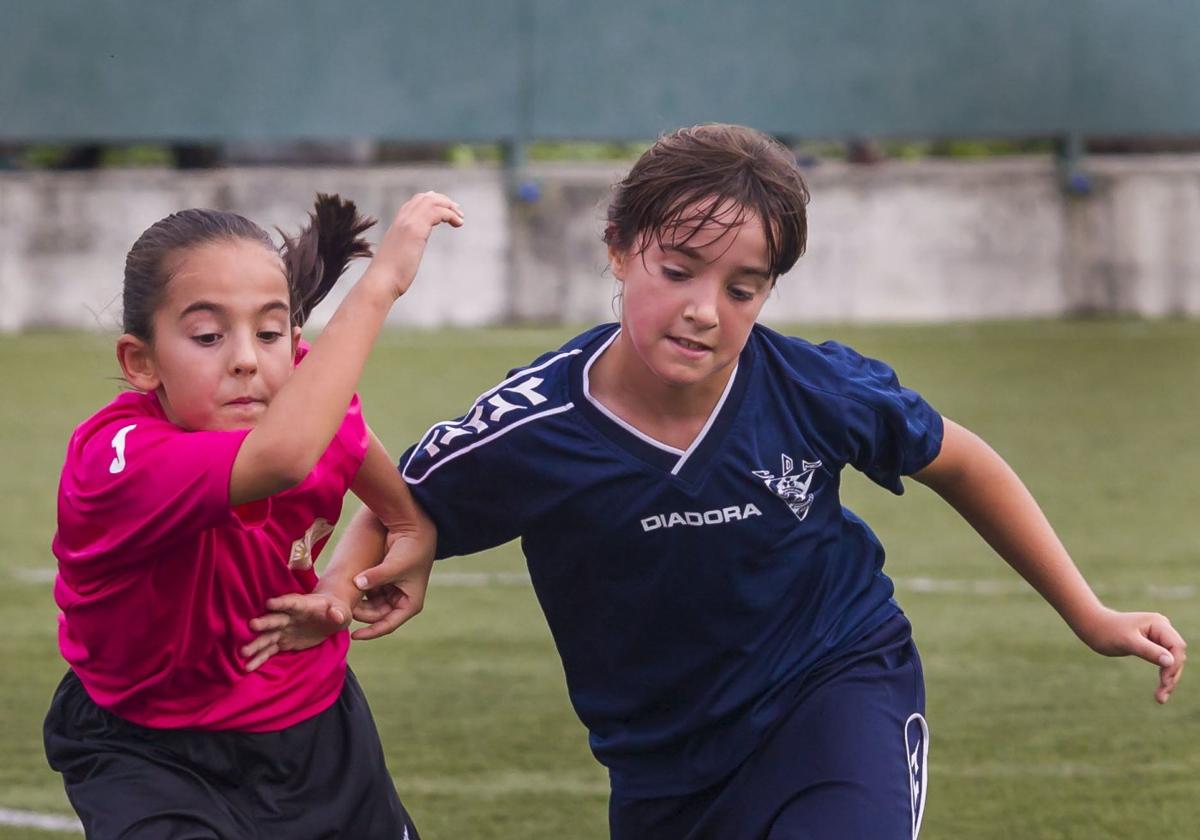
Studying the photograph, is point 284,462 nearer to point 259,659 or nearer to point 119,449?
point 119,449

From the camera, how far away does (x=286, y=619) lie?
125 inches

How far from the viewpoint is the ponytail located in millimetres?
3467

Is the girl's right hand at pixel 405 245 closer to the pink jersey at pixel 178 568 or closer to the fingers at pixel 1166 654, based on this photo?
the pink jersey at pixel 178 568

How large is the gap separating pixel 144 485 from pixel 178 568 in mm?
200

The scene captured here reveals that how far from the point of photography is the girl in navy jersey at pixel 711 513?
3266 millimetres

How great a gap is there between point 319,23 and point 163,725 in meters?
10.6

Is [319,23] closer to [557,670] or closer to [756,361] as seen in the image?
[557,670]

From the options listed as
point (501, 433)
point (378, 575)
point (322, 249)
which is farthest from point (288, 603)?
point (322, 249)

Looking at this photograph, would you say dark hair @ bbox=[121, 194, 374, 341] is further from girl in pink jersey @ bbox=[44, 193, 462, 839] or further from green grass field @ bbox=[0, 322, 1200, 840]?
green grass field @ bbox=[0, 322, 1200, 840]

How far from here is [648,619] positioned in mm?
3379

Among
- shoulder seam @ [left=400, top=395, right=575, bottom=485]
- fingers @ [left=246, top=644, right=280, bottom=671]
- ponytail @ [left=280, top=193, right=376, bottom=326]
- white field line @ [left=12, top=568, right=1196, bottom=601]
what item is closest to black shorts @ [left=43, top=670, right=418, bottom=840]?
fingers @ [left=246, top=644, right=280, bottom=671]

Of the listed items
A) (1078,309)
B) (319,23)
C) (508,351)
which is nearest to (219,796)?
(508,351)

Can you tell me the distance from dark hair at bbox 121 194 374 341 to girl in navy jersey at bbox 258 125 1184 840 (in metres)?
0.36

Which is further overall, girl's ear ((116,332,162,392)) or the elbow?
girl's ear ((116,332,162,392))
